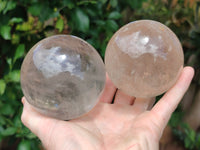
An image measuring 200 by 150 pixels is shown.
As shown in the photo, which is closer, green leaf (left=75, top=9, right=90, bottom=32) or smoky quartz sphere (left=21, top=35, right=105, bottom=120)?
smoky quartz sphere (left=21, top=35, right=105, bottom=120)

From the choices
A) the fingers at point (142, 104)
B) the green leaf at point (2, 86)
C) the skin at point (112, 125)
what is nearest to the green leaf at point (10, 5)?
the green leaf at point (2, 86)

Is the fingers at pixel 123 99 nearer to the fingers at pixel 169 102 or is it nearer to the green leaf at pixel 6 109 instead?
the fingers at pixel 169 102

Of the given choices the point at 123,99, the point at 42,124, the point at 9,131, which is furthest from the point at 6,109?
the point at 123,99

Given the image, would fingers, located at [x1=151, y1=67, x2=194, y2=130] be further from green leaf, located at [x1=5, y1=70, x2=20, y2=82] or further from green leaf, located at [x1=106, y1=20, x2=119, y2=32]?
green leaf, located at [x1=5, y1=70, x2=20, y2=82]

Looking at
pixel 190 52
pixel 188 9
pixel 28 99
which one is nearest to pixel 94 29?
pixel 28 99

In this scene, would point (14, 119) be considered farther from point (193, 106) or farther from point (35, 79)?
point (193, 106)

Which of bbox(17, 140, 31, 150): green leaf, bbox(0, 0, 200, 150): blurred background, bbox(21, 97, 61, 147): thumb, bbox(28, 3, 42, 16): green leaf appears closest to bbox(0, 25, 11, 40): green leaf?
bbox(0, 0, 200, 150): blurred background

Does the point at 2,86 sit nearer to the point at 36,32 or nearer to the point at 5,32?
the point at 5,32
